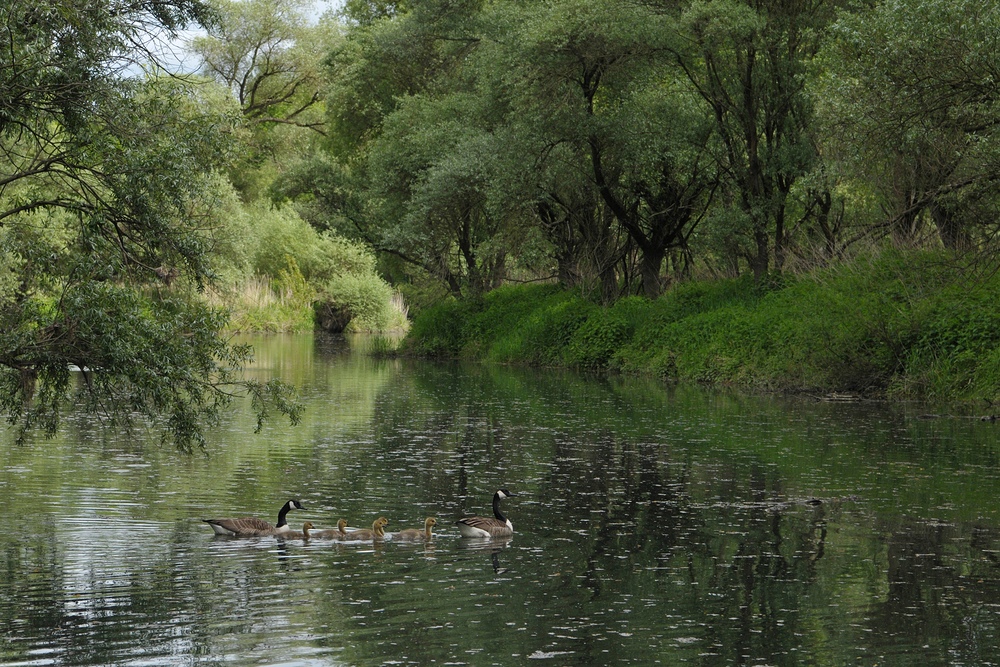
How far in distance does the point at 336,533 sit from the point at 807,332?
79.2ft

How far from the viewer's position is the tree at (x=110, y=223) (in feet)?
55.7

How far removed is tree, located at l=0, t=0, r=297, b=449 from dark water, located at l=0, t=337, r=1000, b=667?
2038mm

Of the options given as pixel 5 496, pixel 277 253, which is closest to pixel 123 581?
pixel 5 496

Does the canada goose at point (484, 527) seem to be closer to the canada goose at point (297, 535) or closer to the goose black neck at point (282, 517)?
the canada goose at point (297, 535)

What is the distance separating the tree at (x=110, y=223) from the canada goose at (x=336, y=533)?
9.69 ft

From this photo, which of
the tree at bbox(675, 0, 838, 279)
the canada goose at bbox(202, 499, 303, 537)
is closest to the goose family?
the canada goose at bbox(202, 499, 303, 537)

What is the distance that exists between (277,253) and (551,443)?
2374 inches

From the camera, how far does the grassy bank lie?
3347 cm

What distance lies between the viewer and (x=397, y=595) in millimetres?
13836

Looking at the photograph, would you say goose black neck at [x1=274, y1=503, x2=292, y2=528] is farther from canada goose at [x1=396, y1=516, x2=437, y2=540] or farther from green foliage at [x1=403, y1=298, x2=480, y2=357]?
green foliage at [x1=403, y1=298, x2=480, y2=357]

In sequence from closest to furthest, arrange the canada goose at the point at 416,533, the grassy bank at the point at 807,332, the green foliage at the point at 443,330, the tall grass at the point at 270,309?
the canada goose at the point at 416,533
the grassy bank at the point at 807,332
the green foliage at the point at 443,330
the tall grass at the point at 270,309

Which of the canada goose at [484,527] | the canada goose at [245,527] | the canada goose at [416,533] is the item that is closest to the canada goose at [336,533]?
the canada goose at [245,527]

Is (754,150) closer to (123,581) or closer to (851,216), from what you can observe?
(851,216)

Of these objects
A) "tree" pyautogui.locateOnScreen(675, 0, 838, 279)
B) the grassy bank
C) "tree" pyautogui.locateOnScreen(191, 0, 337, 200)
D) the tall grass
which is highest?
"tree" pyautogui.locateOnScreen(191, 0, 337, 200)
